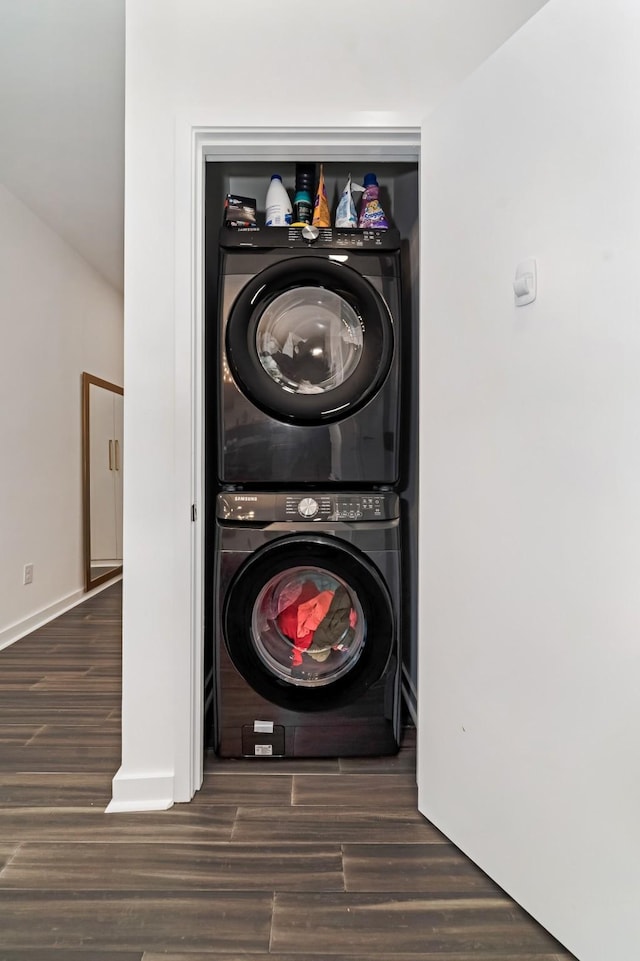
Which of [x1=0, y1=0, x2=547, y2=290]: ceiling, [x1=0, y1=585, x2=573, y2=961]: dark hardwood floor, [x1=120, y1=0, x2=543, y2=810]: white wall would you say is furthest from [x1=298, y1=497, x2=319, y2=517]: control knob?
[x1=0, y1=0, x2=547, y2=290]: ceiling

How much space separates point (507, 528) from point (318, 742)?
992 millimetres

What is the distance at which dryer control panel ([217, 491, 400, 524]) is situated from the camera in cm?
171

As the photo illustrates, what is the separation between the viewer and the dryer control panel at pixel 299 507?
5.61 feet

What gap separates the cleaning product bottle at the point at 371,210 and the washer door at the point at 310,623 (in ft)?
3.48

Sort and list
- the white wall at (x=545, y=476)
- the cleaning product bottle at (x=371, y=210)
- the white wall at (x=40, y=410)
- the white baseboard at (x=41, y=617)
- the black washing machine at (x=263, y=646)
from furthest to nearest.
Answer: the white wall at (x=40, y=410), the white baseboard at (x=41, y=617), the cleaning product bottle at (x=371, y=210), the black washing machine at (x=263, y=646), the white wall at (x=545, y=476)

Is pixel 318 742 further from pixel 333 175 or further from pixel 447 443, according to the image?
pixel 333 175

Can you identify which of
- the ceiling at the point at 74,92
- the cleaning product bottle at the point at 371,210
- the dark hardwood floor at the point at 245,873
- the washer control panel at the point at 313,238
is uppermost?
the ceiling at the point at 74,92

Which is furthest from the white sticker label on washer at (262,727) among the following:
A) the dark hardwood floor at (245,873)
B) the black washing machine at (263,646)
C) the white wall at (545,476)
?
the white wall at (545,476)

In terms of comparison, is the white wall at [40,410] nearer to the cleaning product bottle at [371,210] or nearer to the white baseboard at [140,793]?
the white baseboard at [140,793]

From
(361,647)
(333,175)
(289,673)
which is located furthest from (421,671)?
(333,175)

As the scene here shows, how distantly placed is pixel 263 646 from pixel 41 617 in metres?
2.32

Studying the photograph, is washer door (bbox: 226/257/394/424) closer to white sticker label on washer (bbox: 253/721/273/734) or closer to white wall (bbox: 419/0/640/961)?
white wall (bbox: 419/0/640/961)

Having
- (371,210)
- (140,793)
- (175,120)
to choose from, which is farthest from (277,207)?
(140,793)

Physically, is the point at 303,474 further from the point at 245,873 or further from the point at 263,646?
the point at 245,873
